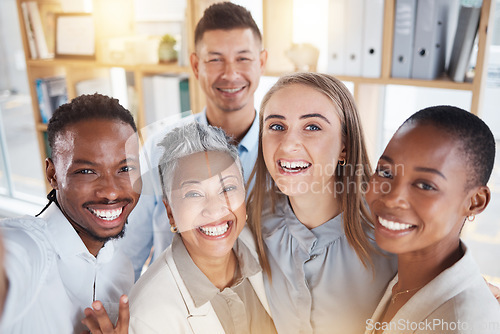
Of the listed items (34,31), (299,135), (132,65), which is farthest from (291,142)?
(34,31)

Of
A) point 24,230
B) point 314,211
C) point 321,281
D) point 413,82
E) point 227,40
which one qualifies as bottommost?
point 321,281

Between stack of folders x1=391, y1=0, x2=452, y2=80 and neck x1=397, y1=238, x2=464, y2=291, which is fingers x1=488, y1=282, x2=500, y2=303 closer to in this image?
neck x1=397, y1=238, x2=464, y2=291

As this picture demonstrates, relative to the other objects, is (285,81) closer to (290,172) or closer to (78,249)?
(290,172)

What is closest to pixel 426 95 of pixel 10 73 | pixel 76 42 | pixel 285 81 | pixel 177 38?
pixel 285 81

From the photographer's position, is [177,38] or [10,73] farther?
[177,38]

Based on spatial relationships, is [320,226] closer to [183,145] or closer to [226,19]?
[183,145]

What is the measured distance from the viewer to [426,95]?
2.30 ft

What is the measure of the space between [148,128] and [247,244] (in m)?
0.28

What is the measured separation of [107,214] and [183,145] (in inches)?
5.8

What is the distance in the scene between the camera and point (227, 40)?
36.5 inches

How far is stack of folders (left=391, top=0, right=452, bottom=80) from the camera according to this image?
3.16 feet

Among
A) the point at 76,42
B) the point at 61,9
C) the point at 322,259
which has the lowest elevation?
the point at 322,259

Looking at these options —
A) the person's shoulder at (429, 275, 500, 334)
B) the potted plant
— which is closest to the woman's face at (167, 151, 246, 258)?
the person's shoulder at (429, 275, 500, 334)

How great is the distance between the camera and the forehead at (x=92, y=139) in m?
0.58
